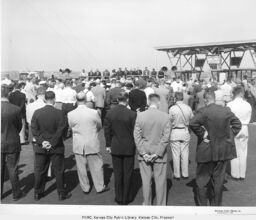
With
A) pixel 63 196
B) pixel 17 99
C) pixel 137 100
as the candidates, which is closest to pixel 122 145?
pixel 63 196

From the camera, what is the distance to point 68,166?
7.25m

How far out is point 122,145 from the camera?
504cm

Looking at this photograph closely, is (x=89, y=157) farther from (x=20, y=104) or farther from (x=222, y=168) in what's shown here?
(x=20, y=104)

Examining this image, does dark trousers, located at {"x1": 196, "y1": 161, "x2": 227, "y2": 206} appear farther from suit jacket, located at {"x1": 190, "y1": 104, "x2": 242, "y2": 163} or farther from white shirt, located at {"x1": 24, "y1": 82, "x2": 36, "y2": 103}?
white shirt, located at {"x1": 24, "y1": 82, "x2": 36, "y2": 103}

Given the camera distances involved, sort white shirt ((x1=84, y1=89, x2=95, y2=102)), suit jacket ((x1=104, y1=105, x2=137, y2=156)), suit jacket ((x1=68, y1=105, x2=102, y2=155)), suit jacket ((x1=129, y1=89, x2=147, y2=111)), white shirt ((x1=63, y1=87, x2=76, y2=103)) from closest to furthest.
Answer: suit jacket ((x1=104, y1=105, x2=137, y2=156)) < suit jacket ((x1=68, y1=105, x2=102, y2=155)) < suit jacket ((x1=129, y1=89, x2=147, y2=111)) < white shirt ((x1=63, y1=87, x2=76, y2=103)) < white shirt ((x1=84, y1=89, x2=95, y2=102))

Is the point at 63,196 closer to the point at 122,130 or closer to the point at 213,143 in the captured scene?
the point at 122,130

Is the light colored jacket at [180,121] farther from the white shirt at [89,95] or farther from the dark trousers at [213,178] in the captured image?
the white shirt at [89,95]

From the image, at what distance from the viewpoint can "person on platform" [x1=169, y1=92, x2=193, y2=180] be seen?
20.0ft

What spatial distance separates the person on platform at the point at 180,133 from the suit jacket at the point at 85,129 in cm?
152

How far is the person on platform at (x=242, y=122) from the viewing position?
19.9 feet

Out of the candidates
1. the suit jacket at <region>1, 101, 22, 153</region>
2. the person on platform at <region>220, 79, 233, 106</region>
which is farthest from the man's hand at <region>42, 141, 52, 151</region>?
the person on platform at <region>220, 79, 233, 106</region>

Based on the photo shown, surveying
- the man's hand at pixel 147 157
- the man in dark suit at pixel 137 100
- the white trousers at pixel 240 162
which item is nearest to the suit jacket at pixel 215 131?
the man's hand at pixel 147 157

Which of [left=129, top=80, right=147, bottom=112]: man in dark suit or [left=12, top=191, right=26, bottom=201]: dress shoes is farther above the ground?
[left=129, top=80, right=147, bottom=112]: man in dark suit

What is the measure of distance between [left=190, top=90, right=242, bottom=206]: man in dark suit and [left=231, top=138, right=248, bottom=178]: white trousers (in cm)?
165
